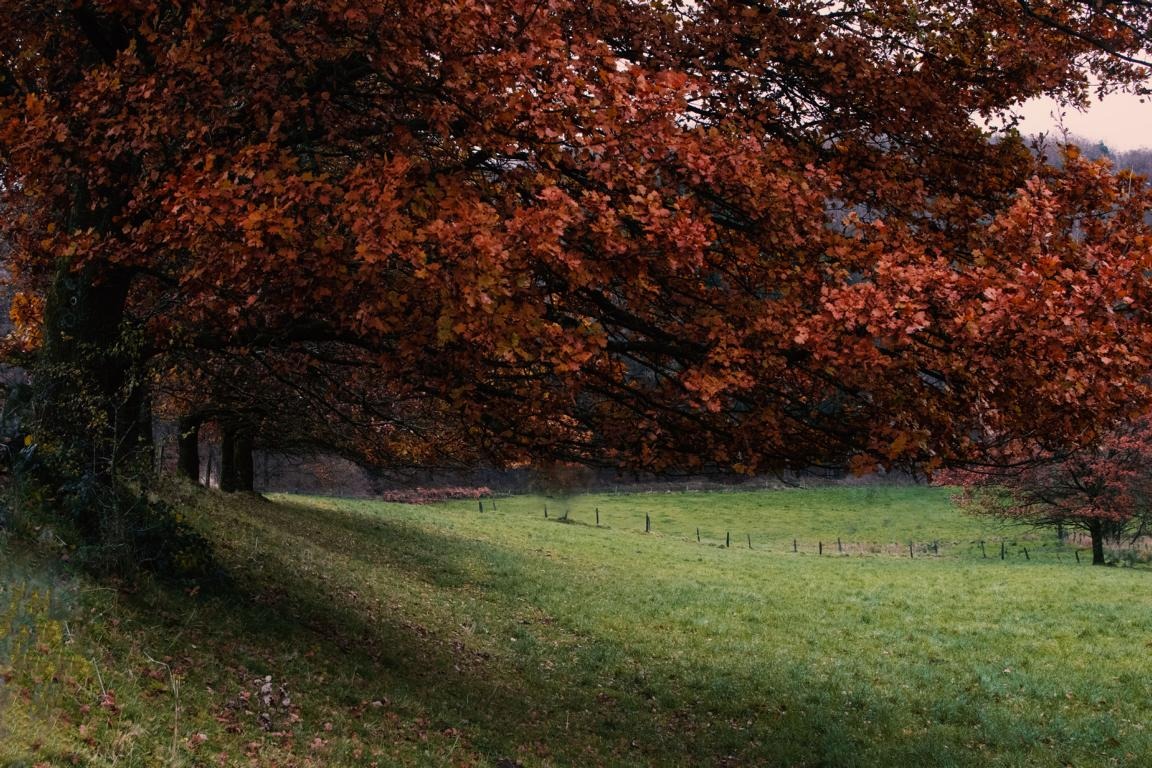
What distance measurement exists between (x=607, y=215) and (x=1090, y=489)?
36064 millimetres

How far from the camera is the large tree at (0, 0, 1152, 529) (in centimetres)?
759

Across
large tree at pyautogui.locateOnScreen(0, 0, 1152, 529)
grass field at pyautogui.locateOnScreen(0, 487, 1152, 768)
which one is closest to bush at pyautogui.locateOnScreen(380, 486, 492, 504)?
grass field at pyautogui.locateOnScreen(0, 487, 1152, 768)

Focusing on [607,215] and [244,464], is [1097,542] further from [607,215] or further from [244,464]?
[607,215]

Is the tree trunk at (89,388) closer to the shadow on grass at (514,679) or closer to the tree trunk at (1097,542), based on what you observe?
the shadow on grass at (514,679)

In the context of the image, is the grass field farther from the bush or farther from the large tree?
the bush

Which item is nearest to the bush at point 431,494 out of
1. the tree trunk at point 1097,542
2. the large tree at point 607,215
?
the tree trunk at point 1097,542

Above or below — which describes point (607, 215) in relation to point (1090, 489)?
above

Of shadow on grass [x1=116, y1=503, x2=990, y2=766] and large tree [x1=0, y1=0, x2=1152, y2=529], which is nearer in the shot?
large tree [x1=0, y1=0, x2=1152, y2=529]

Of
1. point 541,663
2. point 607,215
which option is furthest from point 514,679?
point 607,215

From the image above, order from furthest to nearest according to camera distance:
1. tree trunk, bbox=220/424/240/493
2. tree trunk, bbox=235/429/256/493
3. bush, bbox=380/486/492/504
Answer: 1. bush, bbox=380/486/492/504
2. tree trunk, bbox=235/429/256/493
3. tree trunk, bbox=220/424/240/493

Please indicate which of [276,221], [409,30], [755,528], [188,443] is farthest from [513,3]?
[755,528]

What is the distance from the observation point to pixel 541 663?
14.3 metres

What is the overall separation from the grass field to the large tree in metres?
2.78

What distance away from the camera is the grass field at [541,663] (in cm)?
712
